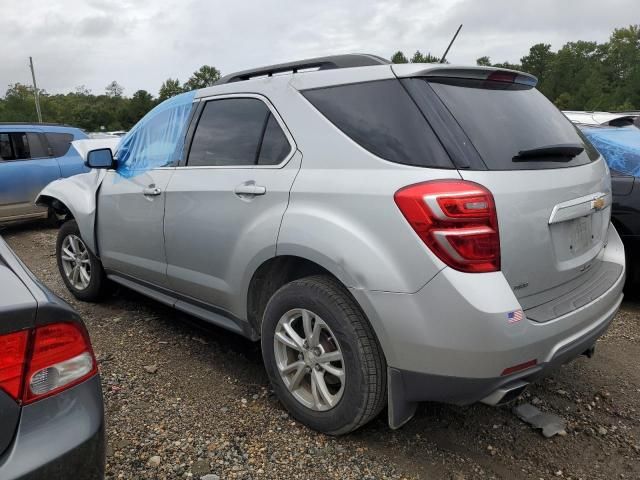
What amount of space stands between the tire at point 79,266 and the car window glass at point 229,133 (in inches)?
67.0

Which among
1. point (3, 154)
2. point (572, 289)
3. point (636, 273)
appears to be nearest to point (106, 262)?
point (572, 289)

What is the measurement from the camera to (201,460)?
2.40 m

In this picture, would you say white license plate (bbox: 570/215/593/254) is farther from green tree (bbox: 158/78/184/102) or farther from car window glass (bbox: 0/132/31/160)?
green tree (bbox: 158/78/184/102)

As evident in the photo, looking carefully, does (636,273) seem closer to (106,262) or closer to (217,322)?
(217,322)

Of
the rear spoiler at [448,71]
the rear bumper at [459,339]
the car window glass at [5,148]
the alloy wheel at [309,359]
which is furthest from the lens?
the car window glass at [5,148]

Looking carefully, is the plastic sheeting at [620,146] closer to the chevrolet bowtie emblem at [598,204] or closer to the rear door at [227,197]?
the chevrolet bowtie emblem at [598,204]

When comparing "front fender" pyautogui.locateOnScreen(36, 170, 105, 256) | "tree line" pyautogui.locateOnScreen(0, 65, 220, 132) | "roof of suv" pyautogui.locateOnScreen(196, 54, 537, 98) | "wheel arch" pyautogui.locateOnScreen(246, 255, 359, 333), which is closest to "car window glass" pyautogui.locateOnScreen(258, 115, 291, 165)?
"roof of suv" pyautogui.locateOnScreen(196, 54, 537, 98)

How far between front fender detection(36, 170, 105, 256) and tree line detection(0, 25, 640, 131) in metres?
51.4

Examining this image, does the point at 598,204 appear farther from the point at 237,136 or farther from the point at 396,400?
the point at 237,136

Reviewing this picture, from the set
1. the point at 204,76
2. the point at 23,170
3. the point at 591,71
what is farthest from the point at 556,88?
the point at 23,170

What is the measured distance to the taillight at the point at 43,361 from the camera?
1395mm

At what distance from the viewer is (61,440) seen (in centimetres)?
143

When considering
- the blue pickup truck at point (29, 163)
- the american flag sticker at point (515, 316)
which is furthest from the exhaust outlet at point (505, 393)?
the blue pickup truck at point (29, 163)

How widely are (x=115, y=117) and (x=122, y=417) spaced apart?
82.1m
